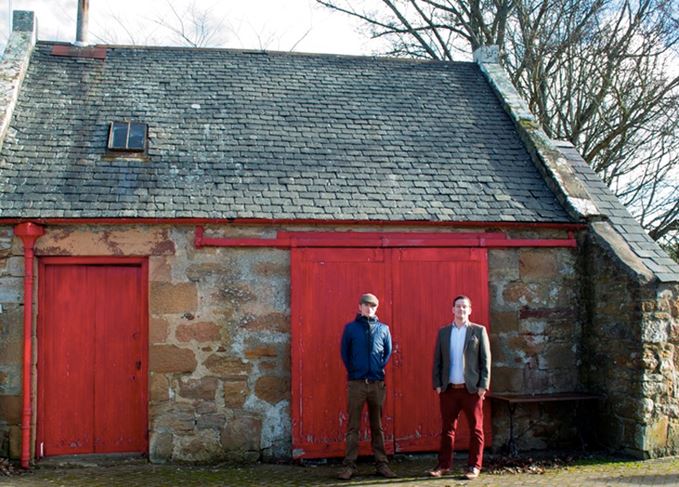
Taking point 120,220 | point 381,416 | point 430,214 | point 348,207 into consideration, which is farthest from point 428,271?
point 120,220

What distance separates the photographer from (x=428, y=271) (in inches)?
341

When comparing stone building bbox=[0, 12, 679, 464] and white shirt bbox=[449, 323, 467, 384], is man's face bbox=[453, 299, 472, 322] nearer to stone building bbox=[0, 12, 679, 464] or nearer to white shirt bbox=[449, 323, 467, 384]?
white shirt bbox=[449, 323, 467, 384]

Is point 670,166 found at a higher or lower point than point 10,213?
higher

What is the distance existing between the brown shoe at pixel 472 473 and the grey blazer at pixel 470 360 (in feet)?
2.59

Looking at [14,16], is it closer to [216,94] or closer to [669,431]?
[216,94]

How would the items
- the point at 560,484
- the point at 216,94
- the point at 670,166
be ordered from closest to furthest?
1. the point at 560,484
2. the point at 216,94
3. the point at 670,166

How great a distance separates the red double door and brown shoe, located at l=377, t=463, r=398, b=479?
0.73m

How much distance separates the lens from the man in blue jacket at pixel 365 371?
7508 millimetres

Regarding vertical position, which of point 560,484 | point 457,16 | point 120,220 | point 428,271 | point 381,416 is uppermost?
point 457,16

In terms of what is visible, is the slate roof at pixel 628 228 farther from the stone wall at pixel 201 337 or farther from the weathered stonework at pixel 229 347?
the stone wall at pixel 201 337

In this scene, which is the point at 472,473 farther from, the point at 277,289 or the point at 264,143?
the point at 264,143

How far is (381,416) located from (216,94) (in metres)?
5.29

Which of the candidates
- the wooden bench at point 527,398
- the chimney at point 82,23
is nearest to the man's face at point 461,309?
the wooden bench at point 527,398

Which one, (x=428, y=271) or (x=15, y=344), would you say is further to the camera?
(x=428, y=271)
